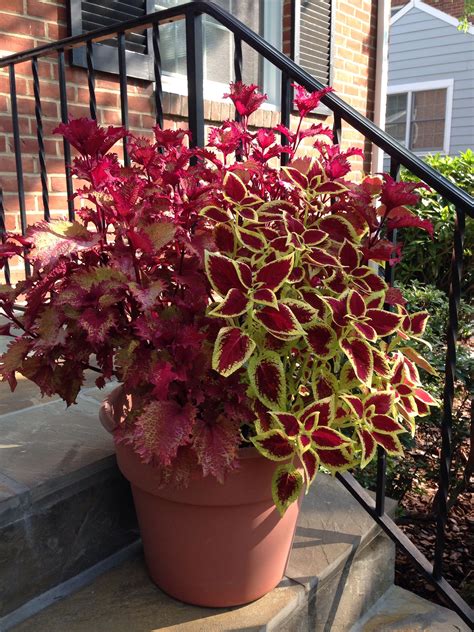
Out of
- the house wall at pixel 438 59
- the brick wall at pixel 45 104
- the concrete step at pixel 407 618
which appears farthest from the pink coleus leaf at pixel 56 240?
the house wall at pixel 438 59

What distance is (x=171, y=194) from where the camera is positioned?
1203 millimetres

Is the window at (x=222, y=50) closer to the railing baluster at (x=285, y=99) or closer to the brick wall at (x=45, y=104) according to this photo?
the brick wall at (x=45, y=104)

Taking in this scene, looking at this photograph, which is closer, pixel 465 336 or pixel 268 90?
pixel 465 336

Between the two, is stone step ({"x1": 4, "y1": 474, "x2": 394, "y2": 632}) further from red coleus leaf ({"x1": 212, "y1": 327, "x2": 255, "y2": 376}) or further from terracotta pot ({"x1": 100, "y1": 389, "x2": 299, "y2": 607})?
red coleus leaf ({"x1": 212, "y1": 327, "x2": 255, "y2": 376})

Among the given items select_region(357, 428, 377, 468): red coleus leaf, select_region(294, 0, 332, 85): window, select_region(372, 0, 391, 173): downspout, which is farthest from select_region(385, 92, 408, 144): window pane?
select_region(357, 428, 377, 468): red coleus leaf

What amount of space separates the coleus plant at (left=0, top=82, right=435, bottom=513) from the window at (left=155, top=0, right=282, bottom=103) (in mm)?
2404

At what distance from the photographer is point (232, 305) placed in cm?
99

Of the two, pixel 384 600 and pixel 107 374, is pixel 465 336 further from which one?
pixel 107 374

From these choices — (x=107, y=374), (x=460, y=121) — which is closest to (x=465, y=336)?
(x=107, y=374)

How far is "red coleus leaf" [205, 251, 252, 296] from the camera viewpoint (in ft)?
3.32

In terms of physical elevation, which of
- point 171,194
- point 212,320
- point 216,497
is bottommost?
point 216,497

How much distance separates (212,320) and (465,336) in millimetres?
2145

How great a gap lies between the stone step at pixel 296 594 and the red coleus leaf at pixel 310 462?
1.22 feet

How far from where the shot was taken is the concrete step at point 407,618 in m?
1.42
